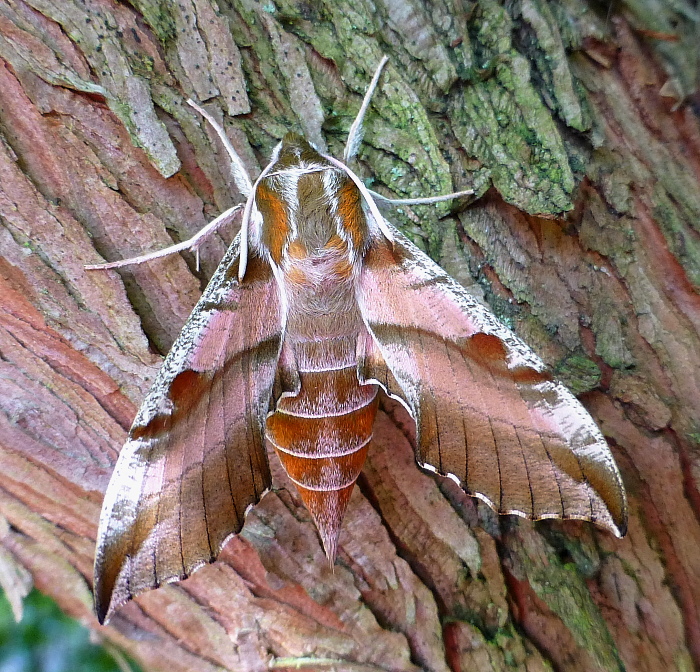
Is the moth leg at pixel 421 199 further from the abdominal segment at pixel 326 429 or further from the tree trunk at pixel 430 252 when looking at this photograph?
the abdominal segment at pixel 326 429

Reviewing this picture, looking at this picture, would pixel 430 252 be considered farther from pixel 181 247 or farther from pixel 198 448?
pixel 198 448

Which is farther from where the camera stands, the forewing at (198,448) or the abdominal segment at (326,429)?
the abdominal segment at (326,429)

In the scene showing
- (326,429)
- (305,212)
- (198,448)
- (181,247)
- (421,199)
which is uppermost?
(421,199)

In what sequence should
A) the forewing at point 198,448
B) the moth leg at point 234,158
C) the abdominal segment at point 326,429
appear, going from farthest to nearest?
the moth leg at point 234,158, the abdominal segment at point 326,429, the forewing at point 198,448

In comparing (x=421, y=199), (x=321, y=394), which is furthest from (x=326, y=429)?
(x=421, y=199)

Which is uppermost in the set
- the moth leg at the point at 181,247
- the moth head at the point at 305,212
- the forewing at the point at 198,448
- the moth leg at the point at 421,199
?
the moth leg at the point at 421,199

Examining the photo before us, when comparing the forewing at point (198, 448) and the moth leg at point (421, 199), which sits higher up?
the moth leg at point (421, 199)

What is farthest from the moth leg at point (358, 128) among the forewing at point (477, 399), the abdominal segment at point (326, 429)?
the abdominal segment at point (326, 429)

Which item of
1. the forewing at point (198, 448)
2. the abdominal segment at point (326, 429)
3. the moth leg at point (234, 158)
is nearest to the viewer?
the forewing at point (198, 448)

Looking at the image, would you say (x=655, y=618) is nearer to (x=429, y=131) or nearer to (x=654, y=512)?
(x=654, y=512)
